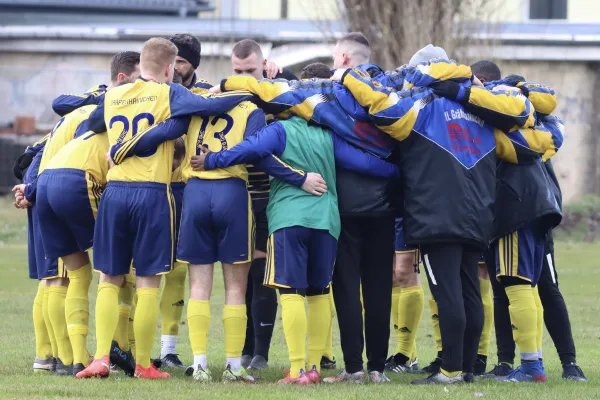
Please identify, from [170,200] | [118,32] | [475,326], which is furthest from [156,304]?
[118,32]

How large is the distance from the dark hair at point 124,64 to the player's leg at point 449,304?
250cm

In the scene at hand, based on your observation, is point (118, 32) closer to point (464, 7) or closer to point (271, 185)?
point (464, 7)

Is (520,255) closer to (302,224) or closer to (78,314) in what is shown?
(302,224)

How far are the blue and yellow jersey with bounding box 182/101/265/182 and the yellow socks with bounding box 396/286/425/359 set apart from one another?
1881mm

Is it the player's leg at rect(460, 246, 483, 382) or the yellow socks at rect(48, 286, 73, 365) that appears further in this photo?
the yellow socks at rect(48, 286, 73, 365)

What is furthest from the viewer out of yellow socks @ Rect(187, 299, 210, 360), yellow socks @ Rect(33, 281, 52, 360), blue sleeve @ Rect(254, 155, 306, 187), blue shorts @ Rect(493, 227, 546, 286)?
yellow socks @ Rect(33, 281, 52, 360)

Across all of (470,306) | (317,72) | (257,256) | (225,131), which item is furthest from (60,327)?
(470,306)

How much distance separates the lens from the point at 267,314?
9.06 m

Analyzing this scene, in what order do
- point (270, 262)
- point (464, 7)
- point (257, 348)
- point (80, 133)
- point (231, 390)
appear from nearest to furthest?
point (231, 390) → point (270, 262) → point (80, 133) → point (257, 348) → point (464, 7)

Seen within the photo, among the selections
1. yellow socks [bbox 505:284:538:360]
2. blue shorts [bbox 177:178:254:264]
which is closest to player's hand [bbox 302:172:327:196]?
blue shorts [bbox 177:178:254:264]

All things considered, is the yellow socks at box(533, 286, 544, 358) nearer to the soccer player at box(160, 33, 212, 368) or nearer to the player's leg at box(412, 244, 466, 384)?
the player's leg at box(412, 244, 466, 384)

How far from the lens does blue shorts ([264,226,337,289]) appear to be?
767cm

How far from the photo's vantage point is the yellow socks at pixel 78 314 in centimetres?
802

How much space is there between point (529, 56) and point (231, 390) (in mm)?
20928
